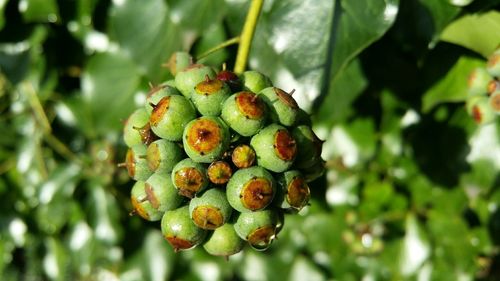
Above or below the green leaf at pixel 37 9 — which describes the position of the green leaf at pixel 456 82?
below

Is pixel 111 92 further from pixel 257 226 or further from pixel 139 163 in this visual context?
pixel 257 226

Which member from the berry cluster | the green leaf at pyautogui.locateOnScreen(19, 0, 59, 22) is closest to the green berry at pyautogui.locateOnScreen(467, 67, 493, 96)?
the berry cluster

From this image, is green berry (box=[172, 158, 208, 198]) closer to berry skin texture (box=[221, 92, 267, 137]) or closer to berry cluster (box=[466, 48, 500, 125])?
berry skin texture (box=[221, 92, 267, 137])

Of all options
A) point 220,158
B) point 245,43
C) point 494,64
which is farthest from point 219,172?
point 494,64

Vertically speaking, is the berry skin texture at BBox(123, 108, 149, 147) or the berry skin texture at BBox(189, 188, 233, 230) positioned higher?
the berry skin texture at BBox(123, 108, 149, 147)

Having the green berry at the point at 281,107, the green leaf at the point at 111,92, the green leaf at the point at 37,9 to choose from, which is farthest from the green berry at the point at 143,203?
the green leaf at the point at 37,9

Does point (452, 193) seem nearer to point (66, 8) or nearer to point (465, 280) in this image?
point (465, 280)

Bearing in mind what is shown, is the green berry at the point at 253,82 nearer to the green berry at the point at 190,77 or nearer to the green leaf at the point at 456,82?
the green berry at the point at 190,77
